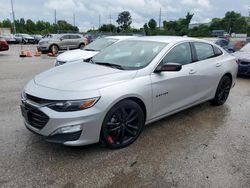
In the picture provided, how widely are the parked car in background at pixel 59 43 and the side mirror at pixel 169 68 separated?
47.0ft

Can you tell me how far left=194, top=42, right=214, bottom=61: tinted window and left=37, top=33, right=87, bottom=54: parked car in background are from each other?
1364cm

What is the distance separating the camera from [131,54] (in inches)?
152

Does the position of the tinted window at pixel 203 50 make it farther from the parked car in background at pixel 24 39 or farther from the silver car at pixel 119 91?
the parked car in background at pixel 24 39

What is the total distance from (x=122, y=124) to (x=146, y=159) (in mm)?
550

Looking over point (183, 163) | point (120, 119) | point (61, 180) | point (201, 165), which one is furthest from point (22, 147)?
point (201, 165)

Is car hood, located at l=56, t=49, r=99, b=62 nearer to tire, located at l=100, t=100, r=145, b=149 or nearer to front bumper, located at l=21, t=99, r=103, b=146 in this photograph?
tire, located at l=100, t=100, r=145, b=149

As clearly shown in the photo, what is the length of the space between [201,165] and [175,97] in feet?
4.03

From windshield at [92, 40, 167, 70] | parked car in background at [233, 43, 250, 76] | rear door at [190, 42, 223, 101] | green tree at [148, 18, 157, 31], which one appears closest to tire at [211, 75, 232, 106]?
rear door at [190, 42, 223, 101]

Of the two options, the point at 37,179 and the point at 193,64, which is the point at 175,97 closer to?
the point at 193,64

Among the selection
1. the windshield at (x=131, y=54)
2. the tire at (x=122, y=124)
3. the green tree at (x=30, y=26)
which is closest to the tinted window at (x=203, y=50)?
the windshield at (x=131, y=54)

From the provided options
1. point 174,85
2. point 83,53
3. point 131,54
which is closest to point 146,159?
point 174,85

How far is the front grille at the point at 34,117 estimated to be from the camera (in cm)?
276

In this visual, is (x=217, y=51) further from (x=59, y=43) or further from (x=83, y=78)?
(x=59, y=43)

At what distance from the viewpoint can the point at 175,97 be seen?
381 cm
